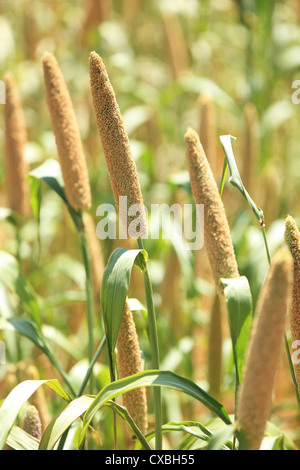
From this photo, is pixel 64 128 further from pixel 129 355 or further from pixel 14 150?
pixel 129 355

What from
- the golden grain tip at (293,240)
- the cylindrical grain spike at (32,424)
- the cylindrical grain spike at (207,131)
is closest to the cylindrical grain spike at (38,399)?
the cylindrical grain spike at (32,424)

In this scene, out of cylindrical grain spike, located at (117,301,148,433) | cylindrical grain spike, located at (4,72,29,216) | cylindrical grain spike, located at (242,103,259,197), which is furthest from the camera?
cylindrical grain spike, located at (242,103,259,197)

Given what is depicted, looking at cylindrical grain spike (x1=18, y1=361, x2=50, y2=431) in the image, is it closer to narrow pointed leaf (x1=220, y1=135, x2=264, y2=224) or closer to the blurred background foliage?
the blurred background foliage

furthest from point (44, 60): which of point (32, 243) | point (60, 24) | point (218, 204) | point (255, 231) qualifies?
point (60, 24)

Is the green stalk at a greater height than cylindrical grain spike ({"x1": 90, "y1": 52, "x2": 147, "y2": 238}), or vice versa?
cylindrical grain spike ({"x1": 90, "y1": 52, "x2": 147, "y2": 238})

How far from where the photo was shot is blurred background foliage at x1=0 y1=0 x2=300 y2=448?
1979mm

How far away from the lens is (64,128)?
1.25 m

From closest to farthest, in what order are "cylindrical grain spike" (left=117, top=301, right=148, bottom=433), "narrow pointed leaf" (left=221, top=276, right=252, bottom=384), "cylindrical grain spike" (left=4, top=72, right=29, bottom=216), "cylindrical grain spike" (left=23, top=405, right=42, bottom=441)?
"narrow pointed leaf" (left=221, top=276, right=252, bottom=384)
"cylindrical grain spike" (left=117, top=301, right=148, bottom=433)
"cylindrical grain spike" (left=23, top=405, right=42, bottom=441)
"cylindrical grain spike" (left=4, top=72, right=29, bottom=216)

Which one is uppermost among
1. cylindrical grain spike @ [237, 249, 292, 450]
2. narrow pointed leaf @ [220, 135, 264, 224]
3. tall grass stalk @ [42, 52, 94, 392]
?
tall grass stalk @ [42, 52, 94, 392]

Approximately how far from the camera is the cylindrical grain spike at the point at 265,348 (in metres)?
0.76

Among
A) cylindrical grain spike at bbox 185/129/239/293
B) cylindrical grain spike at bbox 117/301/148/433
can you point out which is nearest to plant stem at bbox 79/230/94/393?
cylindrical grain spike at bbox 117/301/148/433

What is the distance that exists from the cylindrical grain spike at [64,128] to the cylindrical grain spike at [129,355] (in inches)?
12.5

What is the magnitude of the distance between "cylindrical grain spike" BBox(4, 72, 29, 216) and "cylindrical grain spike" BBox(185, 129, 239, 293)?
2.08 feet

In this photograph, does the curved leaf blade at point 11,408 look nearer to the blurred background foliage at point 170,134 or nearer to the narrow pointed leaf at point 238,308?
the narrow pointed leaf at point 238,308
